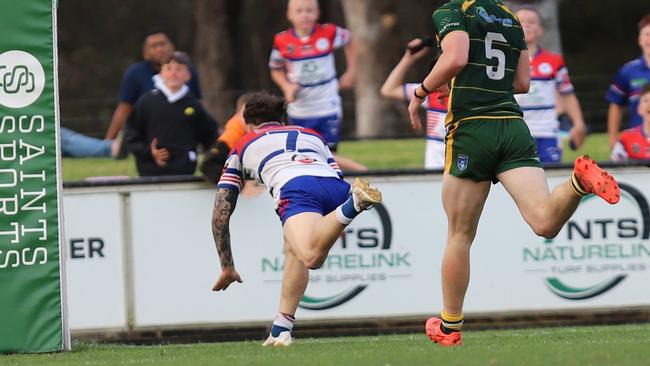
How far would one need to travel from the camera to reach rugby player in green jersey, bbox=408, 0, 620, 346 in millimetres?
7969

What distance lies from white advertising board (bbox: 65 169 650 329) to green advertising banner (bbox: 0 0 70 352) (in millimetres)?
1610

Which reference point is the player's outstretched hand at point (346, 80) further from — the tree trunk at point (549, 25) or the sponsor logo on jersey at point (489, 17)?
the tree trunk at point (549, 25)

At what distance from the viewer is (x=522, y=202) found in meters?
8.00

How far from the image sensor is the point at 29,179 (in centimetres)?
938

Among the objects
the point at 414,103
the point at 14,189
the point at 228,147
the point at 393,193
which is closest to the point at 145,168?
the point at 228,147

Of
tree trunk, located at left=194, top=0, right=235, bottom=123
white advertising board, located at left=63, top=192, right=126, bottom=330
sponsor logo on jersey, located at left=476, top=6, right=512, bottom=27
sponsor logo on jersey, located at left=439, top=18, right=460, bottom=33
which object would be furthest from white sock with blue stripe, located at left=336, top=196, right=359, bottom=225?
tree trunk, located at left=194, top=0, right=235, bottom=123

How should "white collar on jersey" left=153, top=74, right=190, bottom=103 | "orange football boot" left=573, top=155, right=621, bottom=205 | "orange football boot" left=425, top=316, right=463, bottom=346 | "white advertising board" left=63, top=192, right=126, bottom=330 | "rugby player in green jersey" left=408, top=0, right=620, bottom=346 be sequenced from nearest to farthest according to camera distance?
"orange football boot" left=573, top=155, right=621, bottom=205
"rugby player in green jersey" left=408, top=0, right=620, bottom=346
"orange football boot" left=425, top=316, right=463, bottom=346
"white advertising board" left=63, top=192, right=126, bottom=330
"white collar on jersey" left=153, top=74, right=190, bottom=103

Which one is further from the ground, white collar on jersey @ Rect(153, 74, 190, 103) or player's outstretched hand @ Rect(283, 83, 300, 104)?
white collar on jersey @ Rect(153, 74, 190, 103)

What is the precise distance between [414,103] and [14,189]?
2829 mm

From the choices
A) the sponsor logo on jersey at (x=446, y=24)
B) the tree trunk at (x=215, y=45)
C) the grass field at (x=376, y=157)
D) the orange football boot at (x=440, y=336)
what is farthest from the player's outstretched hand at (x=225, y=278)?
the tree trunk at (x=215, y=45)

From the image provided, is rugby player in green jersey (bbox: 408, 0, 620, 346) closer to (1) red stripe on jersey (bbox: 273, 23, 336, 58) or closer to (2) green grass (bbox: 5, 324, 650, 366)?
(2) green grass (bbox: 5, 324, 650, 366)

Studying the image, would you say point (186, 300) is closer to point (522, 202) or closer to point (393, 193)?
point (393, 193)

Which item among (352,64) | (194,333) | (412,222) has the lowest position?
(194,333)

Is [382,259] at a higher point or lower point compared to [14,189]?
lower
